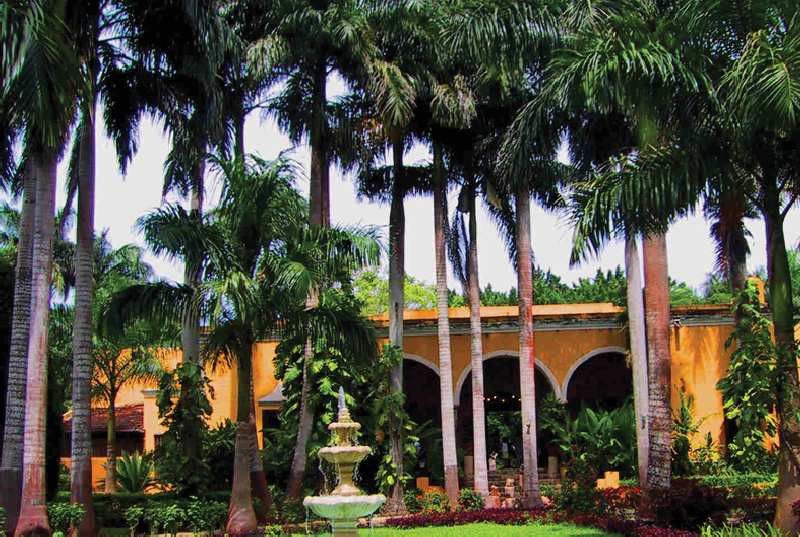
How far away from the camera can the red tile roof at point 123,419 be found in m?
26.9

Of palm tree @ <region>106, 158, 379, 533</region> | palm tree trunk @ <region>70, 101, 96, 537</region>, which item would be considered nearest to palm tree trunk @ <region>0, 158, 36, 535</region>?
palm tree trunk @ <region>70, 101, 96, 537</region>

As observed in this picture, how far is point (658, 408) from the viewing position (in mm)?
15430

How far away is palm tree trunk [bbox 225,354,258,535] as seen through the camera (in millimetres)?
15023

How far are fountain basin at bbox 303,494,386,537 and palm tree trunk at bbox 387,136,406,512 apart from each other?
7.62m

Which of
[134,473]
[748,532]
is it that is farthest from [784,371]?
[134,473]

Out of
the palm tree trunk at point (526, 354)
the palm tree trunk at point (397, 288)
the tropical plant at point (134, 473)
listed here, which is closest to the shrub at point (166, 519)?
the palm tree trunk at point (397, 288)

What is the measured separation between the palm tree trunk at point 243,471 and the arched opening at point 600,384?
14.5 meters

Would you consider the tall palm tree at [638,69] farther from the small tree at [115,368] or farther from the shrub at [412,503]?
the small tree at [115,368]

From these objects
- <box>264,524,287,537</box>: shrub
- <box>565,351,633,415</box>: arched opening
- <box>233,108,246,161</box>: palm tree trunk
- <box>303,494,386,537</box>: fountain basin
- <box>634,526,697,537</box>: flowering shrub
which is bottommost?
<box>264,524,287,537</box>: shrub

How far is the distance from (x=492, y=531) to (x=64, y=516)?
6.65 meters

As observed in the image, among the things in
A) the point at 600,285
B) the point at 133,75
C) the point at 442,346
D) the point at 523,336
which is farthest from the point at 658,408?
the point at 600,285

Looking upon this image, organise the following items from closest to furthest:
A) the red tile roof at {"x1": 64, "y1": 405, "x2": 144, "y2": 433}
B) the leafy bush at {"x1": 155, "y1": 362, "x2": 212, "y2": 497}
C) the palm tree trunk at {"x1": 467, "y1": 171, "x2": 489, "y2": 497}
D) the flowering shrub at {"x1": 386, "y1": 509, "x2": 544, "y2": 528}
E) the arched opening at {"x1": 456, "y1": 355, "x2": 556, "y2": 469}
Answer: the flowering shrub at {"x1": 386, "y1": 509, "x2": 544, "y2": 528}, the leafy bush at {"x1": 155, "y1": 362, "x2": 212, "y2": 497}, the palm tree trunk at {"x1": 467, "y1": 171, "x2": 489, "y2": 497}, the arched opening at {"x1": 456, "y1": 355, "x2": 556, "y2": 469}, the red tile roof at {"x1": 64, "y1": 405, "x2": 144, "y2": 433}

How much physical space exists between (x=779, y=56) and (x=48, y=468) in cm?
1432

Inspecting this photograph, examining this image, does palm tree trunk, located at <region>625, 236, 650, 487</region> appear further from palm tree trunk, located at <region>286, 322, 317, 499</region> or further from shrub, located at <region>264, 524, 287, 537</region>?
shrub, located at <region>264, 524, 287, 537</region>
